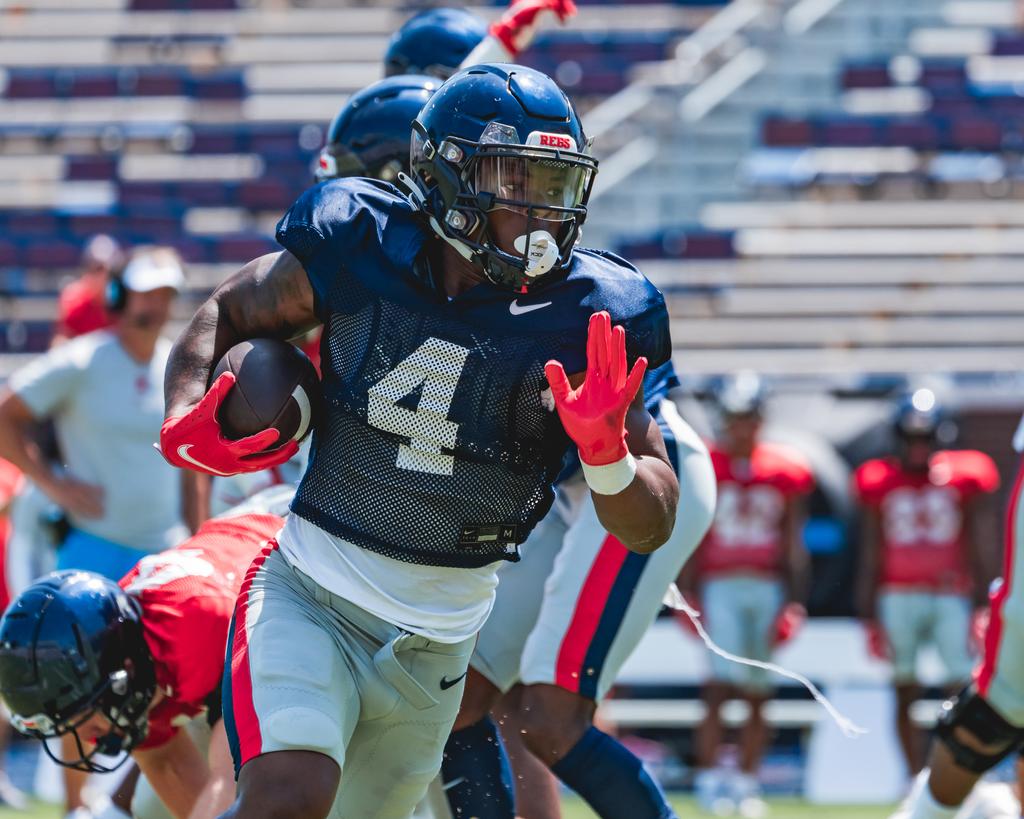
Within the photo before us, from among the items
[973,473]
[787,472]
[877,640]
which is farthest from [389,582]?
[973,473]

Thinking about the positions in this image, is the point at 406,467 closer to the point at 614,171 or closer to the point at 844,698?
the point at 844,698

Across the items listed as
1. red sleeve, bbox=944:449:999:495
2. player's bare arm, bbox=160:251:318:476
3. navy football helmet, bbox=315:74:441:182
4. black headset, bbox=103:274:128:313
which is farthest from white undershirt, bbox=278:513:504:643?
red sleeve, bbox=944:449:999:495

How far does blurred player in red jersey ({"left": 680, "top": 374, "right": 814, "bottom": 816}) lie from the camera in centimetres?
749

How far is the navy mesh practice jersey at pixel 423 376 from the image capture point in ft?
9.42

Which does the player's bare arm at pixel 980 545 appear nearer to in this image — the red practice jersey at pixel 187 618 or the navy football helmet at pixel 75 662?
the red practice jersey at pixel 187 618

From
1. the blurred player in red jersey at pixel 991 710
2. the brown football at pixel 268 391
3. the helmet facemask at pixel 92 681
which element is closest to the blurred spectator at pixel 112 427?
the helmet facemask at pixel 92 681

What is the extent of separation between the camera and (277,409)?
2816 millimetres

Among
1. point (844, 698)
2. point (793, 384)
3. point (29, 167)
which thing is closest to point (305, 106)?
point (29, 167)

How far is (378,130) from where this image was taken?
3.83 m

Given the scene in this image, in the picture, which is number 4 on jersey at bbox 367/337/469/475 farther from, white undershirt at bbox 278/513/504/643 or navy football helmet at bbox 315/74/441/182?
navy football helmet at bbox 315/74/441/182

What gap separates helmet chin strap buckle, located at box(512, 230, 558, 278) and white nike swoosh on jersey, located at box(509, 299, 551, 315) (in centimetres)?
7

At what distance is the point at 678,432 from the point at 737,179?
835cm

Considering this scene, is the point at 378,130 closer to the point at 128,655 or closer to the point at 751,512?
the point at 128,655

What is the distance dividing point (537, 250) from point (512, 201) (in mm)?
103
